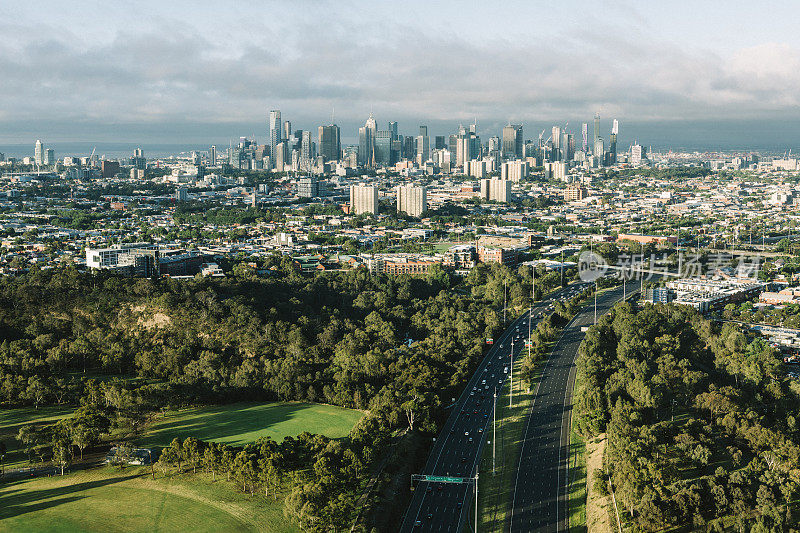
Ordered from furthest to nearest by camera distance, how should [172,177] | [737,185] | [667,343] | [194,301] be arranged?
[172,177]
[737,185]
[194,301]
[667,343]

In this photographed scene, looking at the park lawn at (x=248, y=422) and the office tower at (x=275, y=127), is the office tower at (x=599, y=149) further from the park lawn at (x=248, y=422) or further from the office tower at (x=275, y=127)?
the park lawn at (x=248, y=422)

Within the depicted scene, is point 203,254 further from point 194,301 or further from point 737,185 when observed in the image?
point 737,185

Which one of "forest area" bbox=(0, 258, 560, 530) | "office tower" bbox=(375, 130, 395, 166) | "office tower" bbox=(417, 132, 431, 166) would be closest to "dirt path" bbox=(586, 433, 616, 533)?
"forest area" bbox=(0, 258, 560, 530)

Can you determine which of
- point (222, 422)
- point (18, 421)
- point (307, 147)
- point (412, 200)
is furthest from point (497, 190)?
point (18, 421)

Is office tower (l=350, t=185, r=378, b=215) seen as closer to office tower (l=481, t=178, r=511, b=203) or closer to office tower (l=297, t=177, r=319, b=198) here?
office tower (l=297, t=177, r=319, b=198)

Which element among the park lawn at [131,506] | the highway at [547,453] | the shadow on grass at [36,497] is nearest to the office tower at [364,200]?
the highway at [547,453]

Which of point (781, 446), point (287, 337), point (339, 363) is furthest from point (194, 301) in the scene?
point (781, 446)
